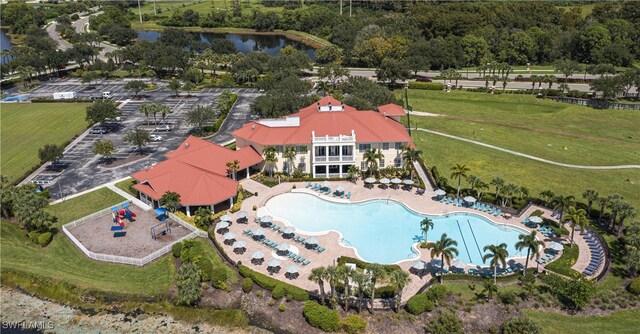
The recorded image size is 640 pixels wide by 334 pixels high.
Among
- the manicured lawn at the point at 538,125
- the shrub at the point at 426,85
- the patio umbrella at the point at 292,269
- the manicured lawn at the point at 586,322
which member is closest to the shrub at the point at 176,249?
the patio umbrella at the point at 292,269

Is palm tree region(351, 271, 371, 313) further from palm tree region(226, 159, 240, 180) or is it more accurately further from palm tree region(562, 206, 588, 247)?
palm tree region(226, 159, 240, 180)

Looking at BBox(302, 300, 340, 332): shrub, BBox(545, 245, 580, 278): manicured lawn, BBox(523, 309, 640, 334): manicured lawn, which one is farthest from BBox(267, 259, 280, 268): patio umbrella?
BBox(545, 245, 580, 278): manicured lawn

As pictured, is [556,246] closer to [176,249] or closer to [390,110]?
[390,110]

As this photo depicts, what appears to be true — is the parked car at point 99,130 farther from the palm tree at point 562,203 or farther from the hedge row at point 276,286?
the palm tree at point 562,203

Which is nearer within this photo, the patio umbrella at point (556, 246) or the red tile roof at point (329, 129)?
the patio umbrella at point (556, 246)

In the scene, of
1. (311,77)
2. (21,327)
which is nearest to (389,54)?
(311,77)

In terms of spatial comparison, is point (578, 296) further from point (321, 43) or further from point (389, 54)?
point (321, 43)
